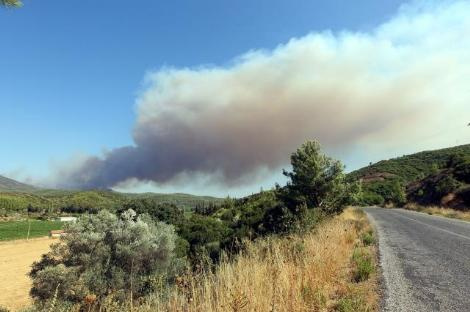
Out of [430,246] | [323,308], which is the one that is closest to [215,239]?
[430,246]

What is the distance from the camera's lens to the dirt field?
3884 centimetres

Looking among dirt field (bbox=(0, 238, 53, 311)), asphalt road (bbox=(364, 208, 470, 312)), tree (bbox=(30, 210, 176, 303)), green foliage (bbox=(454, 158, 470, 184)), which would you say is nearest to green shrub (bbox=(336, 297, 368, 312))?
asphalt road (bbox=(364, 208, 470, 312))

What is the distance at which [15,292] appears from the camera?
43.0 meters

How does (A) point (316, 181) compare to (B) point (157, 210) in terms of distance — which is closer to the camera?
(A) point (316, 181)

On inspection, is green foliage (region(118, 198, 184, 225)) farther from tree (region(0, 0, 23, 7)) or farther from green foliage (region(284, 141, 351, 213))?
tree (region(0, 0, 23, 7))

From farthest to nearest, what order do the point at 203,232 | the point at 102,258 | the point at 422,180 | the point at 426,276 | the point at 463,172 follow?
the point at 422,180, the point at 463,172, the point at 203,232, the point at 102,258, the point at 426,276

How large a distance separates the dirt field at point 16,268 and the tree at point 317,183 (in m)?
23.4

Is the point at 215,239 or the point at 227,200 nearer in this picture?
the point at 215,239

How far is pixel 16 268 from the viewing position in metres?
61.5

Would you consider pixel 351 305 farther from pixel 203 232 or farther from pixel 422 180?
pixel 422 180

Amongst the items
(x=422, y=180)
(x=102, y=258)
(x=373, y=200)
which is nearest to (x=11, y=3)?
(x=102, y=258)

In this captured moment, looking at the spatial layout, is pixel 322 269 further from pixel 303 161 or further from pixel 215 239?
pixel 215 239

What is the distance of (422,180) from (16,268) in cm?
7880

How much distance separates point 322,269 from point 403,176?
413 feet
